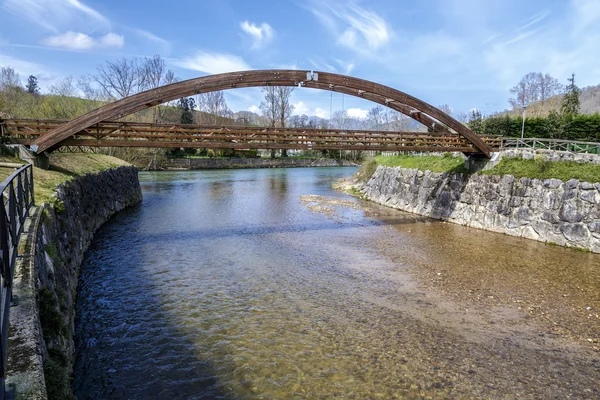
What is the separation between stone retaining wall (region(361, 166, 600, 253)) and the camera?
15.3 metres

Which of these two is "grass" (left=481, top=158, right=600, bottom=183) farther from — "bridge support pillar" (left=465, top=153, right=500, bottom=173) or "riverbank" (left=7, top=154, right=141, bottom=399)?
"riverbank" (left=7, top=154, right=141, bottom=399)

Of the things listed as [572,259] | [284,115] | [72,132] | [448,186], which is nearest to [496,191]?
[448,186]

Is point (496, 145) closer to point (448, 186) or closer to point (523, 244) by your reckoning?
point (448, 186)

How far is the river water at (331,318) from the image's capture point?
6.20 metres

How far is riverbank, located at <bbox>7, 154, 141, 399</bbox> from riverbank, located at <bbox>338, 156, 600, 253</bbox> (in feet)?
61.0

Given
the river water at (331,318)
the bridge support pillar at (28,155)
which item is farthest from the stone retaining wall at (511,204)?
the bridge support pillar at (28,155)

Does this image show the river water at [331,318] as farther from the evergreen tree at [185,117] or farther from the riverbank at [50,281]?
the evergreen tree at [185,117]

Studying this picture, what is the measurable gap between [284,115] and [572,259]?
71.6 meters

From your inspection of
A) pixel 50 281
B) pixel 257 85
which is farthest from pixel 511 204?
pixel 50 281

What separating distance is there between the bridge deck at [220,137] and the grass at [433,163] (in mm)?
2654

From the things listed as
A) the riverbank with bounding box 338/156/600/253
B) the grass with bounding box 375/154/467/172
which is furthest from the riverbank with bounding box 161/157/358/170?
the riverbank with bounding box 338/156/600/253

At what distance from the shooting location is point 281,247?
14797 mm

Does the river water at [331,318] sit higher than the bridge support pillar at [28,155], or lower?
lower

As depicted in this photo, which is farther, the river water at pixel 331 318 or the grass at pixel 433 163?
the grass at pixel 433 163
